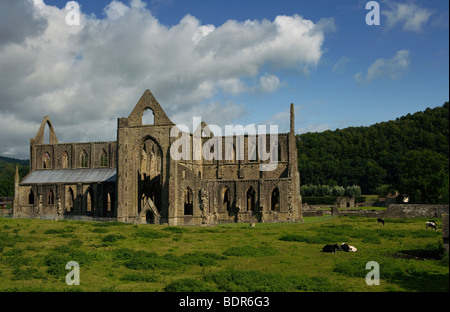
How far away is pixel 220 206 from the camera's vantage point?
55.6m

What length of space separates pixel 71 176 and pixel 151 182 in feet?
50.1

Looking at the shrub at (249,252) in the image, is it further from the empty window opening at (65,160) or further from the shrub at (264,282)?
the empty window opening at (65,160)

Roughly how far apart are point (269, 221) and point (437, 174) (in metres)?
28.5

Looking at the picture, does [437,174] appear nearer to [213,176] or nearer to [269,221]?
[269,221]

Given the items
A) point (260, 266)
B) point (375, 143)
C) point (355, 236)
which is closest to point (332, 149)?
point (375, 143)

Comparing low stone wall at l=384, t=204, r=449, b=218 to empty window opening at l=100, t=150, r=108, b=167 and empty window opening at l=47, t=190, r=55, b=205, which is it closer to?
empty window opening at l=100, t=150, r=108, b=167

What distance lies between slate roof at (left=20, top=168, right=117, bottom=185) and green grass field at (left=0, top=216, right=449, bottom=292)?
28559 mm

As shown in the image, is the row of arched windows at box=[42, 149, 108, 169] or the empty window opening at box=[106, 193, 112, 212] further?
the row of arched windows at box=[42, 149, 108, 169]

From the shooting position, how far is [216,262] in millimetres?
22906

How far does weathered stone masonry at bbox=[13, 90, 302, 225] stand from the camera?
169 ft

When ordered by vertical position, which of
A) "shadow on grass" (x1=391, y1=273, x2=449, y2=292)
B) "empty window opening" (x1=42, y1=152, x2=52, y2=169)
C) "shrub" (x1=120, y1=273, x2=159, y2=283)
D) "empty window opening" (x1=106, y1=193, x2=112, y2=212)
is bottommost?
"shrub" (x1=120, y1=273, x2=159, y2=283)

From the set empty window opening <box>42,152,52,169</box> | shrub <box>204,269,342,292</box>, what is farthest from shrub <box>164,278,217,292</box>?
empty window opening <box>42,152,52,169</box>

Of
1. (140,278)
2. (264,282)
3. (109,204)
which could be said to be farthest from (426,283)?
(109,204)
